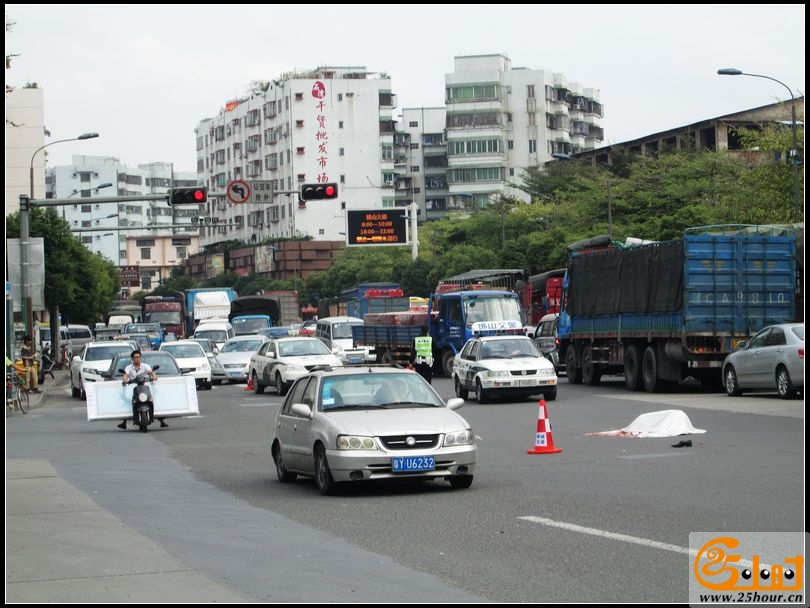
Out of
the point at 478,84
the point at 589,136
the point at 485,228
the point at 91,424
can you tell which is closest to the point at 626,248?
the point at 91,424

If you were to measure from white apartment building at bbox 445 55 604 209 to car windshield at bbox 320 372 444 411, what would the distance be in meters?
131

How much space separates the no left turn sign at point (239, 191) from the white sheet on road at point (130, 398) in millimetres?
Result: 8955

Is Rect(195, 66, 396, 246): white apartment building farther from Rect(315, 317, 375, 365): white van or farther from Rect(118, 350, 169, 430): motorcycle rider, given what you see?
Rect(118, 350, 169, 430): motorcycle rider

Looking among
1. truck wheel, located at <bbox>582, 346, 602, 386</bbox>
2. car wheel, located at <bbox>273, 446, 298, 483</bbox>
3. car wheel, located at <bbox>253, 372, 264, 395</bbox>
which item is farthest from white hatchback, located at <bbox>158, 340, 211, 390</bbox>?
car wheel, located at <bbox>273, 446, 298, 483</bbox>

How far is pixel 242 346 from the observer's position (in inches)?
1959

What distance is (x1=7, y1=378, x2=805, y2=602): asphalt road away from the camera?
975 centimetres

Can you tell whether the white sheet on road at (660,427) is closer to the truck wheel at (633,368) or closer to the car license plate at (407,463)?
the car license plate at (407,463)

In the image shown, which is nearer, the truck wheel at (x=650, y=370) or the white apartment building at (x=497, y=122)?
the truck wheel at (x=650, y=370)

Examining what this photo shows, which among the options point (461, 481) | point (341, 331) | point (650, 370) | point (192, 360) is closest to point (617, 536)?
point (461, 481)

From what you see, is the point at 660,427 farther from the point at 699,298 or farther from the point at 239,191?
the point at 239,191

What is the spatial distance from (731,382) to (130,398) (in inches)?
521

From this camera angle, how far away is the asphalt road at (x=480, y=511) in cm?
975

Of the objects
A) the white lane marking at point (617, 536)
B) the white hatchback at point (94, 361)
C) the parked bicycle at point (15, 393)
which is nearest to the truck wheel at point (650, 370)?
the white hatchback at point (94, 361)

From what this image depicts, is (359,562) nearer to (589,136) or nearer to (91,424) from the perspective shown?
(91,424)
